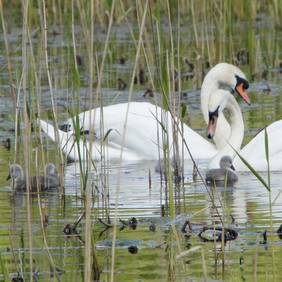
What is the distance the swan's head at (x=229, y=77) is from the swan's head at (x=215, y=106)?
392 millimetres

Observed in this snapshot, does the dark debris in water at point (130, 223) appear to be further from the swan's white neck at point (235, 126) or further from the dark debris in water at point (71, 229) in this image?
the swan's white neck at point (235, 126)

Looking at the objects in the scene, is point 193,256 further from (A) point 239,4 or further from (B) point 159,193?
(A) point 239,4

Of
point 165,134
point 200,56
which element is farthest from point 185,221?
point 200,56

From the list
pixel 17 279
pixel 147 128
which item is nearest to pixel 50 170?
pixel 147 128

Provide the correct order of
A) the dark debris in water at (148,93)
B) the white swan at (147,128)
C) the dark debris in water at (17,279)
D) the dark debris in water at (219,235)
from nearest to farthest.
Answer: the dark debris in water at (17,279)
the dark debris in water at (219,235)
the white swan at (147,128)
the dark debris in water at (148,93)

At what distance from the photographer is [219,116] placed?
1101cm

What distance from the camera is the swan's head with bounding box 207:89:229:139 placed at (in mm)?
10422

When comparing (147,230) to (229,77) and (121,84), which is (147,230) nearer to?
(229,77)

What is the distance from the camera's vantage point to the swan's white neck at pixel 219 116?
35.5 ft

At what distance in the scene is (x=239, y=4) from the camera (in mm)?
16141

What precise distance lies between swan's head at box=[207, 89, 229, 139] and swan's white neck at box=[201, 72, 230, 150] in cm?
8

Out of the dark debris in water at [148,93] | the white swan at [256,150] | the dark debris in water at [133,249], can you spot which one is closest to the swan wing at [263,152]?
the white swan at [256,150]

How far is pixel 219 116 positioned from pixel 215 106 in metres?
0.45

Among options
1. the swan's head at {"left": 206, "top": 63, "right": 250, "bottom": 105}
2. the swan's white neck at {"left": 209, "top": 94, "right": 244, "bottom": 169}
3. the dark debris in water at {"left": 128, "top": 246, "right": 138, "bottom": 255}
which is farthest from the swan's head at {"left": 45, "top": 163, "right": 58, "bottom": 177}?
the swan's head at {"left": 206, "top": 63, "right": 250, "bottom": 105}
